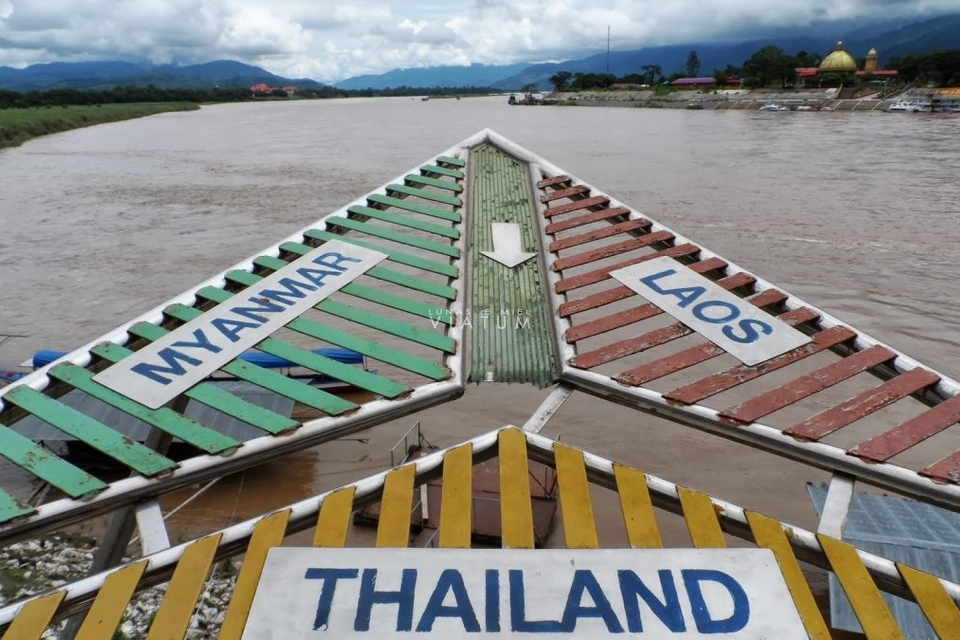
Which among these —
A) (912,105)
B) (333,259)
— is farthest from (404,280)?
→ (912,105)

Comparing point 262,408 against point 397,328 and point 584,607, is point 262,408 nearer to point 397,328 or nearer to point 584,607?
point 397,328

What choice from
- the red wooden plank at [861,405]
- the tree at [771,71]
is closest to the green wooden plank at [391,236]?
the red wooden plank at [861,405]

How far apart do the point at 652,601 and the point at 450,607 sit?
30.7 inches

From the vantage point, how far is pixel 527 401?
1112cm

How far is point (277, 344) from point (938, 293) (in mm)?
15548

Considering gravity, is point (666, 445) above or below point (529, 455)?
below

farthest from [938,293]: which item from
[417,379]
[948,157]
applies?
[948,157]

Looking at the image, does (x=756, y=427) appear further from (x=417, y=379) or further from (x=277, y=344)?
(x=417, y=379)

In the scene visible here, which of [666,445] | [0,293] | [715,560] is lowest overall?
[666,445]

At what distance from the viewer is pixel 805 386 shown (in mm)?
3990

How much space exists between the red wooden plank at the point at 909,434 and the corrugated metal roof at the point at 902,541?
1.98m

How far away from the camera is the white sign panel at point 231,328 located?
395 centimetres

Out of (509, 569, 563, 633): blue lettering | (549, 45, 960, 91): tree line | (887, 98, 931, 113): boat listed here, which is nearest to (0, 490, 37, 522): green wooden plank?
(509, 569, 563, 633): blue lettering

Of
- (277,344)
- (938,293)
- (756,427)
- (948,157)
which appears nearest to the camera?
(756,427)
